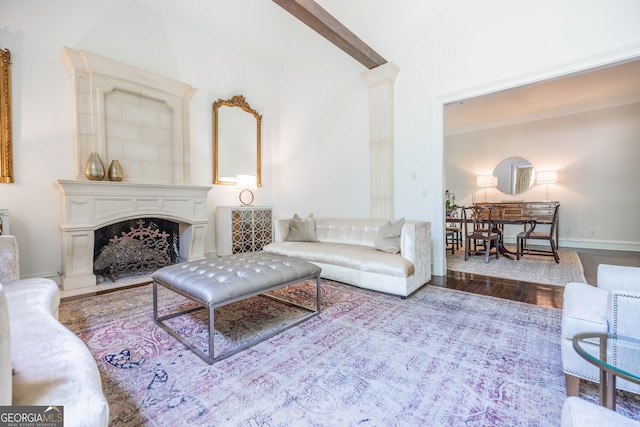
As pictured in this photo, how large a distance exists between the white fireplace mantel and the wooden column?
2685mm

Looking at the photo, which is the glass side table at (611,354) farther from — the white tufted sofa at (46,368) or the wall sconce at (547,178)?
the wall sconce at (547,178)

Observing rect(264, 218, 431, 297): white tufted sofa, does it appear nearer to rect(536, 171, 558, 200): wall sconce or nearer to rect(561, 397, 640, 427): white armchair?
rect(561, 397, 640, 427): white armchair

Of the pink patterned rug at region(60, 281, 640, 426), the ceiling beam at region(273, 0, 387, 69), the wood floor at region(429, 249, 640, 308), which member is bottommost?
the pink patterned rug at region(60, 281, 640, 426)

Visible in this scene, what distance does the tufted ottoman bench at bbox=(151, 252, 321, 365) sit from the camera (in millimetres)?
1710

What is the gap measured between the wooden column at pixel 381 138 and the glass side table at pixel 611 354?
302 centimetres

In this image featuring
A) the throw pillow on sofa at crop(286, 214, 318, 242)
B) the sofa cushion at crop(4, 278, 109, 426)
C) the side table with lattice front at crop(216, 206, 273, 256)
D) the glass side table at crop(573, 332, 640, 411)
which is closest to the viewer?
the sofa cushion at crop(4, 278, 109, 426)

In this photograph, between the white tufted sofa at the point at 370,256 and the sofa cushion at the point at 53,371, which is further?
the white tufted sofa at the point at 370,256

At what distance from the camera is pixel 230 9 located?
14.4 ft

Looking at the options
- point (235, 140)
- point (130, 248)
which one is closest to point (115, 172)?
point (130, 248)

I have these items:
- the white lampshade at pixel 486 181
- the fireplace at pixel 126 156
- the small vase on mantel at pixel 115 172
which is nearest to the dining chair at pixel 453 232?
the white lampshade at pixel 486 181

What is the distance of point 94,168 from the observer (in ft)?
10.9

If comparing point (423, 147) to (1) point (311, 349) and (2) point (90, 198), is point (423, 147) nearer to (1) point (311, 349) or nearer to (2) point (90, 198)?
(1) point (311, 349)

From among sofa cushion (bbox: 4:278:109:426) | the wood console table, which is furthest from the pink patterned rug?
the wood console table

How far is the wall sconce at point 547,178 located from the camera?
5844mm
